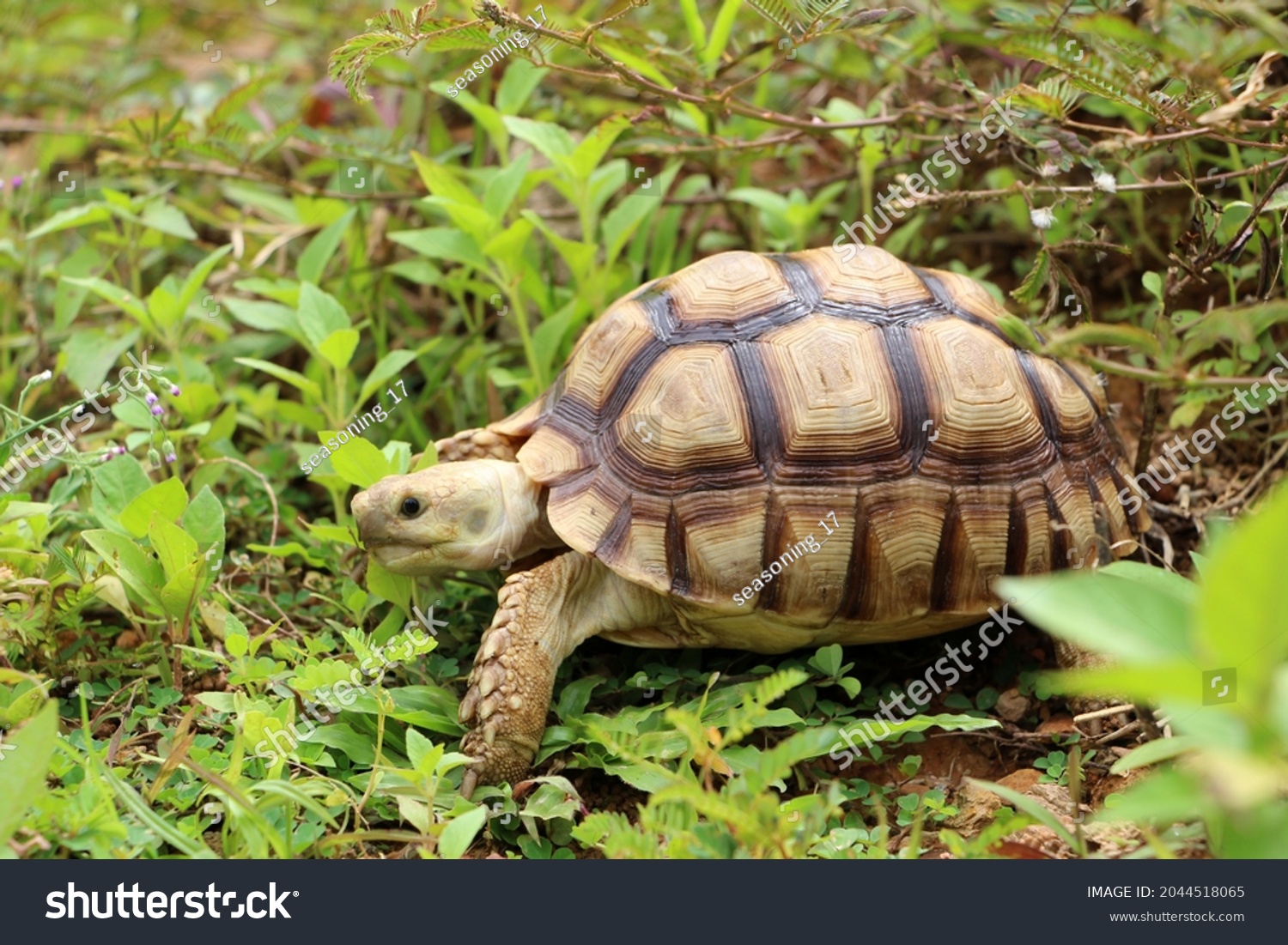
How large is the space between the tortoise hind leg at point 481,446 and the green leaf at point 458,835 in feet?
3.95

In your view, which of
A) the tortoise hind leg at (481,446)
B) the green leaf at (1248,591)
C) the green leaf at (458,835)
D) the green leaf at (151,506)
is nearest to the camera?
the green leaf at (1248,591)

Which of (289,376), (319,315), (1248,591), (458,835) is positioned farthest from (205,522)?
(1248,591)

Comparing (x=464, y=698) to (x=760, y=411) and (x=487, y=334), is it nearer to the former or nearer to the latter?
(x=760, y=411)

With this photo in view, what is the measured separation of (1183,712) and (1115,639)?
24.1 inches

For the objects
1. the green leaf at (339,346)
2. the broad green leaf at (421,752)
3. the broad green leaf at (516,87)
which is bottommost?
the broad green leaf at (421,752)

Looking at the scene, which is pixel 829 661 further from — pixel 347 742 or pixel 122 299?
pixel 122 299

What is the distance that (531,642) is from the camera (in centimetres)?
254

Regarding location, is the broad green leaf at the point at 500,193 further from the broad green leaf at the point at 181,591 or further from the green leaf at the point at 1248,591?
the green leaf at the point at 1248,591

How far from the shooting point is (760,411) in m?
2.59

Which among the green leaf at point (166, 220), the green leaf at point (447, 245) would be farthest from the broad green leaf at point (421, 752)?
the green leaf at point (166, 220)

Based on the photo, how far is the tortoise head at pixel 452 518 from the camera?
2654 mm

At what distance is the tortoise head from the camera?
2.65 metres
